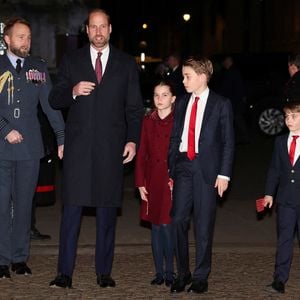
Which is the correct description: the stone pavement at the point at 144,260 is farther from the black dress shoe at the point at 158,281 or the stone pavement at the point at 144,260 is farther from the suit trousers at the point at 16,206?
the suit trousers at the point at 16,206

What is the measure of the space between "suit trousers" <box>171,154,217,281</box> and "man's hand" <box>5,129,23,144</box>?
53.3 inches

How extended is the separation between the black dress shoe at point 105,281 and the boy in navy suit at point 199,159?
20.8 inches

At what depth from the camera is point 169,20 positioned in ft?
227

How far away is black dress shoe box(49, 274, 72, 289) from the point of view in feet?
23.9

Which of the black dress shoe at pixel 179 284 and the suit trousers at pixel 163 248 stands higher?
the suit trousers at pixel 163 248

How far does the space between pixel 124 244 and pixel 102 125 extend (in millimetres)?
2409

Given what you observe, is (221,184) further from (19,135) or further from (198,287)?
(19,135)

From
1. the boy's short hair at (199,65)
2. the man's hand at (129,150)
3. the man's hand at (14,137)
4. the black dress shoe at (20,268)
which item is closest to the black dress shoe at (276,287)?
the man's hand at (129,150)

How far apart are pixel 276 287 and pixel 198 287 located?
0.63 metres

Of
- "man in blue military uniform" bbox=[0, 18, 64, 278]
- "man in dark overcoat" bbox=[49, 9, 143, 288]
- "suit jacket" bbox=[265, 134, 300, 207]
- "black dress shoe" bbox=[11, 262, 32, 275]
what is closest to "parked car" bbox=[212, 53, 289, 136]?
"suit jacket" bbox=[265, 134, 300, 207]

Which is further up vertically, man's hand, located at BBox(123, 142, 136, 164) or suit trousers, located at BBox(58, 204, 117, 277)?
man's hand, located at BBox(123, 142, 136, 164)

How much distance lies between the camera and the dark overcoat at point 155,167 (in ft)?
24.2

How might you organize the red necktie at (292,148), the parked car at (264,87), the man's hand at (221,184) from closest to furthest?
the man's hand at (221,184), the red necktie at (292,148), the parked car at (264,87)

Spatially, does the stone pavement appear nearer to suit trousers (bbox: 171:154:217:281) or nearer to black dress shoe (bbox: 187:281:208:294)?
black dress shoe (bbox: 187:281:208:294)
